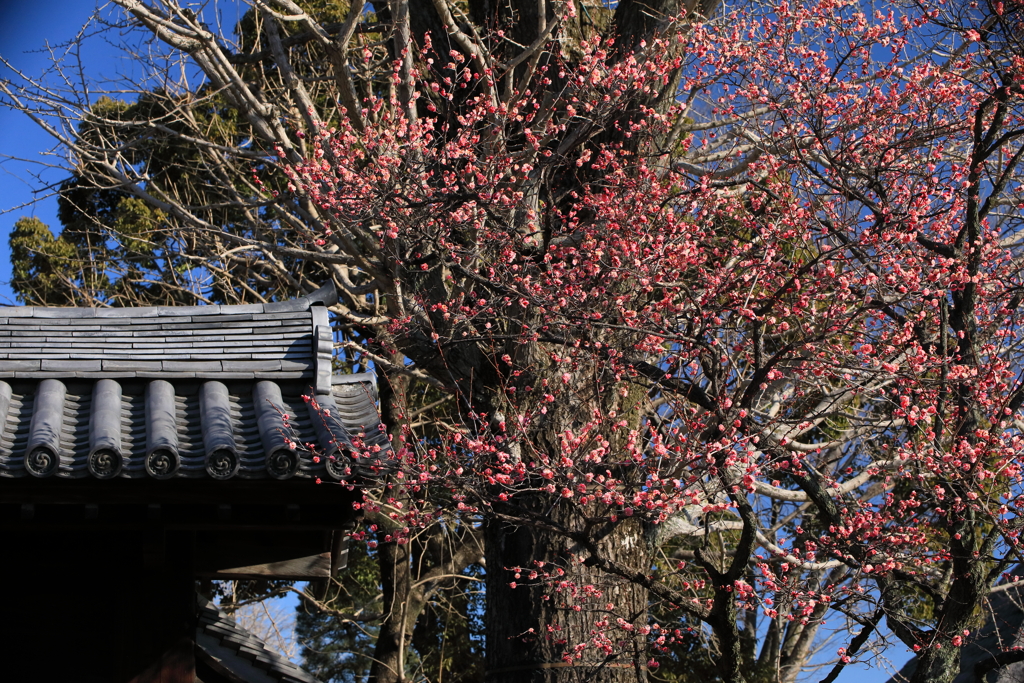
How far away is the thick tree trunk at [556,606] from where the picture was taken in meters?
5.69

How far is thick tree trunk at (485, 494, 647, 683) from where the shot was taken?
5.69 m

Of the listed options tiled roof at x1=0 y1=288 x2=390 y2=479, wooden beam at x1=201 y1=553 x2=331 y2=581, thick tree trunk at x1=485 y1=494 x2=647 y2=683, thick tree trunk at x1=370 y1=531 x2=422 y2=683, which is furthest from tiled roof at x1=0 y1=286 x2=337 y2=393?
thick tree trunk at x1=370 y1=531 x2=422 y2=683

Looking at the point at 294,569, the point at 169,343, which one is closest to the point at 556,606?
the point at 294,569

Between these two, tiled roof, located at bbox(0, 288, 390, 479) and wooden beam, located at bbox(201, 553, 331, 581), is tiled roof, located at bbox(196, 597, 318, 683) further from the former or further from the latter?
tiled roof, located at bbox(0, 288, 390, 479)

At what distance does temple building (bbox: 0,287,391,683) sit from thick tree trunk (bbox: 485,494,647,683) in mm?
1865

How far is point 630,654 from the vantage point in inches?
213

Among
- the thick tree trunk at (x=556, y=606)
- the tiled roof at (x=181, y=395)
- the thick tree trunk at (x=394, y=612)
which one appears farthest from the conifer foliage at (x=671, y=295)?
the thick tree trunk at (x=394, y=612)

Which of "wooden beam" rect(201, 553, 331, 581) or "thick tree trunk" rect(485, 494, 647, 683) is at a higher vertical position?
"wooden beam" rect(201, 553, 331, 581)

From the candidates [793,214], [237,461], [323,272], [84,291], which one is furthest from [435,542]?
[237,461]

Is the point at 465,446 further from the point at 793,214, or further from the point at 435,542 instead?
the point at 435,542

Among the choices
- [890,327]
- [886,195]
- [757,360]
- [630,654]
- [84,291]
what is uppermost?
[84,291]

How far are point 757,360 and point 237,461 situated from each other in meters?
2.75

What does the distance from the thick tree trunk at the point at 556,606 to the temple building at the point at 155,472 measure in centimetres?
186

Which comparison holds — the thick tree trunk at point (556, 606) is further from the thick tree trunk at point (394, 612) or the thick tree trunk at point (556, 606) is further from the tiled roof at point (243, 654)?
the thick tree trunk at point (394, 612)
